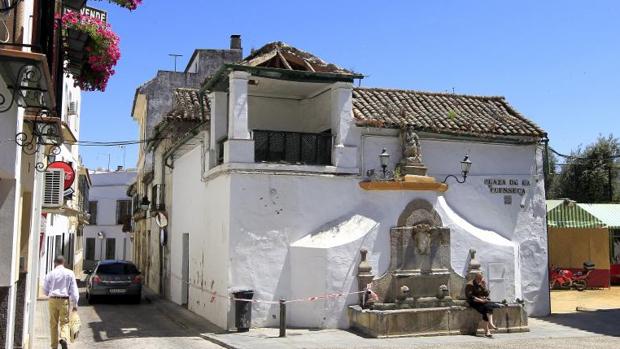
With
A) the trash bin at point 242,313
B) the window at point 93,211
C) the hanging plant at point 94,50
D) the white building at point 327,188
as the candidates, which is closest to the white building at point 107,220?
the window at point 93,211

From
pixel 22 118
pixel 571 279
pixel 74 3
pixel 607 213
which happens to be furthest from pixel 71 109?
pixel 607 213

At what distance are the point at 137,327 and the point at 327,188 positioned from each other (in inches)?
221

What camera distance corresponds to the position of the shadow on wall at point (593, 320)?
1452 cm

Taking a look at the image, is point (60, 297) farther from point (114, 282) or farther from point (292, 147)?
point (114, 282)

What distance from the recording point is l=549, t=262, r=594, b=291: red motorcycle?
23547mm

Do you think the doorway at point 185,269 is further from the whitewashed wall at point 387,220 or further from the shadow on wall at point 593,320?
the shadow on wall at point 593,320

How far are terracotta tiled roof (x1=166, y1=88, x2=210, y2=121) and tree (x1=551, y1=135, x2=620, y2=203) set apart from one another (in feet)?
73.1

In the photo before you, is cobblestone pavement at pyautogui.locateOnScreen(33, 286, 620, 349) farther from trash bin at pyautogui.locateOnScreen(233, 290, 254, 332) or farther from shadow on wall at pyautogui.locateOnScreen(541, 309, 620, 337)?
trash bin at pyautogui.locateOnScreen(233, 290, 254, 332)

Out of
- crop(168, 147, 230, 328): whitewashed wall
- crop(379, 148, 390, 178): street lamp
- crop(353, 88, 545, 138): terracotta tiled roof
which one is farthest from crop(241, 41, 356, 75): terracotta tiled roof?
crop(168, 147, 230, 328): whitewashed wall

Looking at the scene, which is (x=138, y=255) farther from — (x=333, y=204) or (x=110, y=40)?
(x=110, y=40)

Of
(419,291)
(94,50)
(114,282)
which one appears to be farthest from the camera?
(114,282)

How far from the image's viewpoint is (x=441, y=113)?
17406mm

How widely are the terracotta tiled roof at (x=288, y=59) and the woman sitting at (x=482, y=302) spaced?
589 cm

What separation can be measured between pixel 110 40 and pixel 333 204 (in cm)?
706
